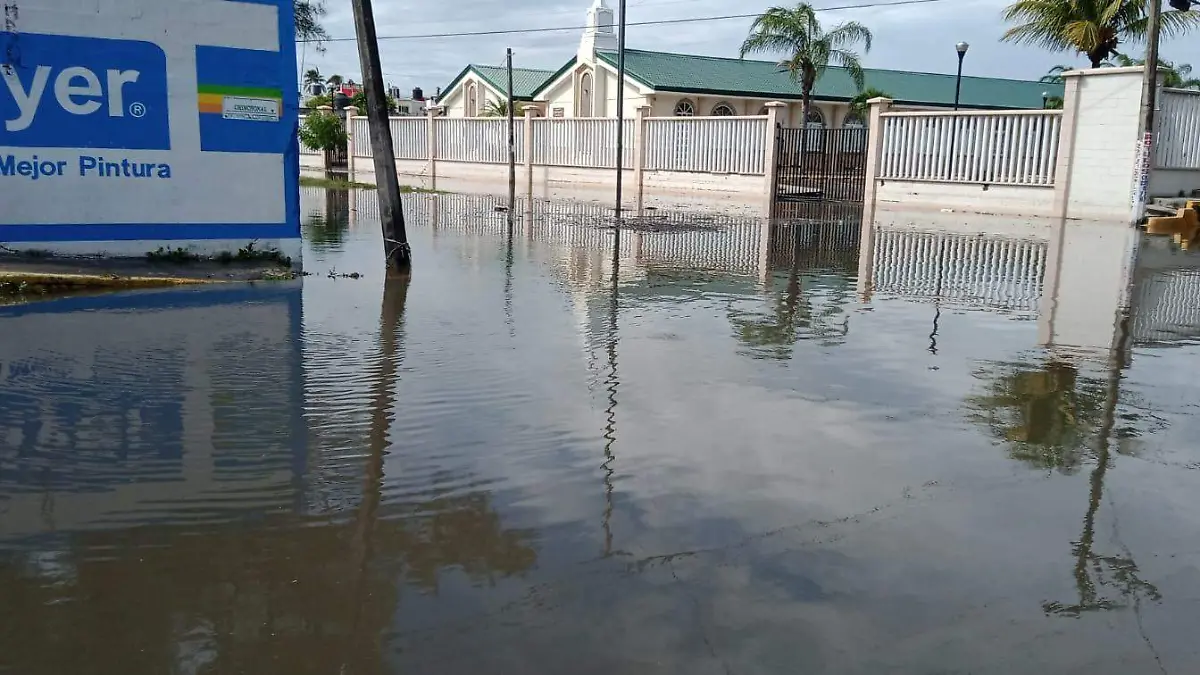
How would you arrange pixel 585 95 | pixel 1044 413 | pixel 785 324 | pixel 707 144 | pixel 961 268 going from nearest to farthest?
pixel 1044 413, pixel 785 324, pixel 961 268, pixel 707 144, pixel 585 95

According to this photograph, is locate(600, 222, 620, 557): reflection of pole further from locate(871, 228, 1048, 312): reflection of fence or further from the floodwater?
locate(871, 228, 1048, 312): reflection of fence

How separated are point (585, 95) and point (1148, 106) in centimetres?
2850

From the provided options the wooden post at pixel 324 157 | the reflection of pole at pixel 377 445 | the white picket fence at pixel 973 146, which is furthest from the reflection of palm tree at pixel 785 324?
the wooden post at pixel 324 157

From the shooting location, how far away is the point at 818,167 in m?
29.0

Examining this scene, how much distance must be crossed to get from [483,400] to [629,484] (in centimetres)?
185

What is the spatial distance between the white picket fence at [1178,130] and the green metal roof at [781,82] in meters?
21.3

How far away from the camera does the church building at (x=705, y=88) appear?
41406 mm

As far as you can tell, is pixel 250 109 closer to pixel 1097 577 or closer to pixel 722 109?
pixel 1097 577

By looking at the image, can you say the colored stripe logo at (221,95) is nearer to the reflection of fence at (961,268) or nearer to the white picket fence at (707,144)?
the reflection of fence at (961,268)

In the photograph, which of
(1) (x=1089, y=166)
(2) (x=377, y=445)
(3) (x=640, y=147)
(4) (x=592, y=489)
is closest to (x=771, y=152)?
(3) (x=640, y=147)

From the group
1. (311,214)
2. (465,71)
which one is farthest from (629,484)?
(465,71)

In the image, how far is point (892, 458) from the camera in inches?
232

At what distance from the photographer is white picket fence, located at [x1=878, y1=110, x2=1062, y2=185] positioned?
73.9ft

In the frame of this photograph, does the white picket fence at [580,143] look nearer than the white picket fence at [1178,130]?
No
